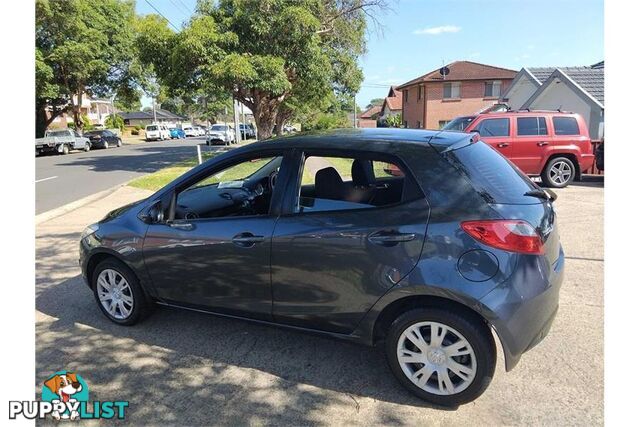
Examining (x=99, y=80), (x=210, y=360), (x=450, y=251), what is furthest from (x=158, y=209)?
(x=99, y=80)

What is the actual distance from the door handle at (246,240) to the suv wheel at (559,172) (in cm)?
939

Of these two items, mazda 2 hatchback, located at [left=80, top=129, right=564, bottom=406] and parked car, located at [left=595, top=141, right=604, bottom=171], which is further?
parked car, located at [left=595, top=141, right=604, bottom=171]

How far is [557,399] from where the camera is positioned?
9.21 feet

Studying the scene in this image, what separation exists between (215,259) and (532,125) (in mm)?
9441

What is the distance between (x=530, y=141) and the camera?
10.3 meters

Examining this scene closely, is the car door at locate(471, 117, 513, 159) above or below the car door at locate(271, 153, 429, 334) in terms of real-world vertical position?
above

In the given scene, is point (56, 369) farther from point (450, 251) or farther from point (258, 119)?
point (258, 119)

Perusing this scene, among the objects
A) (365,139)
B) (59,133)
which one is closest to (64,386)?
(365,139)

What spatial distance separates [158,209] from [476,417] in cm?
276

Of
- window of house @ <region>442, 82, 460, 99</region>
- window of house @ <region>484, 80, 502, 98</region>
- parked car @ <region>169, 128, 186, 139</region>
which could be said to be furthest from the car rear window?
parked car @ <region>169, 128, 186, 139</region>

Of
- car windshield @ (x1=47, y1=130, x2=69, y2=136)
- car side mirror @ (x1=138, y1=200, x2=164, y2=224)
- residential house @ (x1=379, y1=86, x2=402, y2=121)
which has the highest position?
residential house @ (x1=379, y1=86, x2=402, y2=121)

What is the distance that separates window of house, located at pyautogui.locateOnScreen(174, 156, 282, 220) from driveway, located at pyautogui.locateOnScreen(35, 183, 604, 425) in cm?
97

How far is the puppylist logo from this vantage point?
9.19 ft

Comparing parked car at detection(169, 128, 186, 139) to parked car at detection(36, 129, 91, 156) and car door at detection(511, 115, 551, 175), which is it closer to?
parked car at detection(36, 129, 91, 156)
